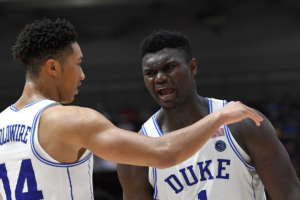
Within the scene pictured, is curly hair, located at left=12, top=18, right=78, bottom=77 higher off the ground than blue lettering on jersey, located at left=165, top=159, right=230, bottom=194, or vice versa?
curly hair, located at left=12, top=18, right=78, bottom=77

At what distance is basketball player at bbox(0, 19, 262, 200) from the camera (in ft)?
8.05

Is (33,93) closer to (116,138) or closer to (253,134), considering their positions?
(116,138)

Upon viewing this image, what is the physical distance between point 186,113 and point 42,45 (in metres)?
1.32

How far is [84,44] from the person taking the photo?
1371 cm

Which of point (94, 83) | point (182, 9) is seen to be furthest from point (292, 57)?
point (94, 83)

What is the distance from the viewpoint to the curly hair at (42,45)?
2775 mm

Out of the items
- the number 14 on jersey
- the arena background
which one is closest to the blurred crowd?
the arena background

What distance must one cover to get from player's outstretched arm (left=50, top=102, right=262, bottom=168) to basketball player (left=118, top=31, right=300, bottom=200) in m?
0.71

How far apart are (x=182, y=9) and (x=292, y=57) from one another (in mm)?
3667

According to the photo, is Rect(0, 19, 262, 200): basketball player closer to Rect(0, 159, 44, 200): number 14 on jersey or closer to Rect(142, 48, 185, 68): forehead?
Rect(0, 159, 44, 200): number 14 on jersey

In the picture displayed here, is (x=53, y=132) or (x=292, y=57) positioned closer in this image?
(x=53, y=132)

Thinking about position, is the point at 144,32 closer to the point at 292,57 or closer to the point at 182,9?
the point at 182,9

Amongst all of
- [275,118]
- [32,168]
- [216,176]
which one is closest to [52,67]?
[32,168]

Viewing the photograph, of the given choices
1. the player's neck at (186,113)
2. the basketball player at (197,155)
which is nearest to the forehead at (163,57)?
the basketball player at (197,155)
